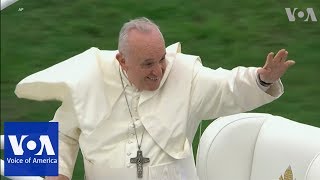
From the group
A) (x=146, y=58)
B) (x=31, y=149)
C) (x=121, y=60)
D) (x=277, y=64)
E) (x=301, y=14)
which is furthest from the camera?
(x=301, y=14)

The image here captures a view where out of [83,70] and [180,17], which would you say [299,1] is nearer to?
[180,17]

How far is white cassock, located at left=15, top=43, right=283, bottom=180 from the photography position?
Result: 4.20 meters

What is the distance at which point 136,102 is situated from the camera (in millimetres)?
4285

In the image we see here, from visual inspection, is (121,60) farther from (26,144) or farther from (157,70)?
(26,144)

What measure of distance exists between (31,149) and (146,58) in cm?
80

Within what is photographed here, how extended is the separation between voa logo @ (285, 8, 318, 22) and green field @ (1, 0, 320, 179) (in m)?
0.04

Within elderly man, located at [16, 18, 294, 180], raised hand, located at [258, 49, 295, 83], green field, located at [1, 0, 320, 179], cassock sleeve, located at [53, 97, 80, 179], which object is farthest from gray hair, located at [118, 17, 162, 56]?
green field, located at [1, 0, 320, 179]

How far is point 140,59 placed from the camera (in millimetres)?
4109

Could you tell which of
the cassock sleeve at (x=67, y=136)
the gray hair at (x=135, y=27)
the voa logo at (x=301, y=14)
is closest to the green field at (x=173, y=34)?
the voa logo at (x=301, y=14)

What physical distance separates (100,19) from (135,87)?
3834 millimetres

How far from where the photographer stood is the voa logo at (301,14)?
7.57 metres

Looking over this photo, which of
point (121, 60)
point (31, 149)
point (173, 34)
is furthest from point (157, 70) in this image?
point (173, 34)

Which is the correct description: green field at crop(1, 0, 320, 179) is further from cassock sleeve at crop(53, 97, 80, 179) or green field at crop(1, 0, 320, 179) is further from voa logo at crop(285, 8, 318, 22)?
cassock sleeve at crop(53, 97, 80, 179)

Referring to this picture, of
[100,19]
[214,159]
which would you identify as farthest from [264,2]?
[214,159]
